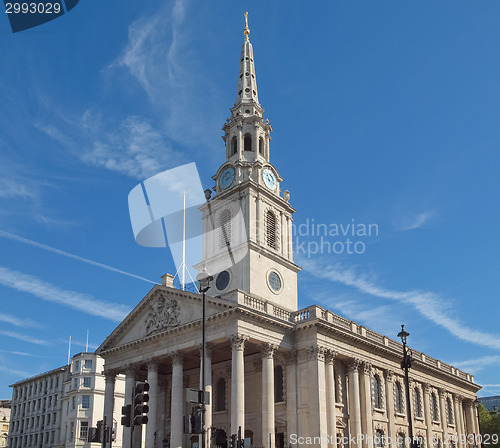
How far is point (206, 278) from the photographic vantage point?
2794cm

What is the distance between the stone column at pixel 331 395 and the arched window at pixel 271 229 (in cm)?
1396

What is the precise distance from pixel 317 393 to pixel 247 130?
28.6m

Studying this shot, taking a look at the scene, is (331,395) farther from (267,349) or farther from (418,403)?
(418,403)

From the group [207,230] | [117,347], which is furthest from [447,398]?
[117,347]

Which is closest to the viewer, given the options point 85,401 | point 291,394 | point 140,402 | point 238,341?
point 140,402

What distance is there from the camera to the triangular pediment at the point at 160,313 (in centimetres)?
4422

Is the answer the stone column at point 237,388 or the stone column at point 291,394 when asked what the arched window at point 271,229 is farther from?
the stone column at point 237,388

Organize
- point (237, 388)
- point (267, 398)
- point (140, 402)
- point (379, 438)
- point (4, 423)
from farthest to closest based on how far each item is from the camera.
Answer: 1. point (4, 423)
2. point (379, 438)
3. point (267, 398)
4. point (237, 388)
5. point (140, 402)

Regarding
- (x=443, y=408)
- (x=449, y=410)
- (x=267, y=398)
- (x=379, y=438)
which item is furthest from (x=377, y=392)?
(x=449, y=410)

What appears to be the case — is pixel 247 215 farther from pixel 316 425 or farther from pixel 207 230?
pixel 316 425

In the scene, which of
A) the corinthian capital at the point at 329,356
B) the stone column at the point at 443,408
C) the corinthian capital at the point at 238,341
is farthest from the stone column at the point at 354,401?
the stone column at the point at 443,408

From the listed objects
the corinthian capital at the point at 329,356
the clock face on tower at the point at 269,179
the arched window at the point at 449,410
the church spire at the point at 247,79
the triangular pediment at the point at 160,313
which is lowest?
the arched window at the point at 449,410

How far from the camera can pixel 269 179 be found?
A: 58.5 meters

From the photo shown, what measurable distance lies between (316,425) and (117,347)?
711 inches
